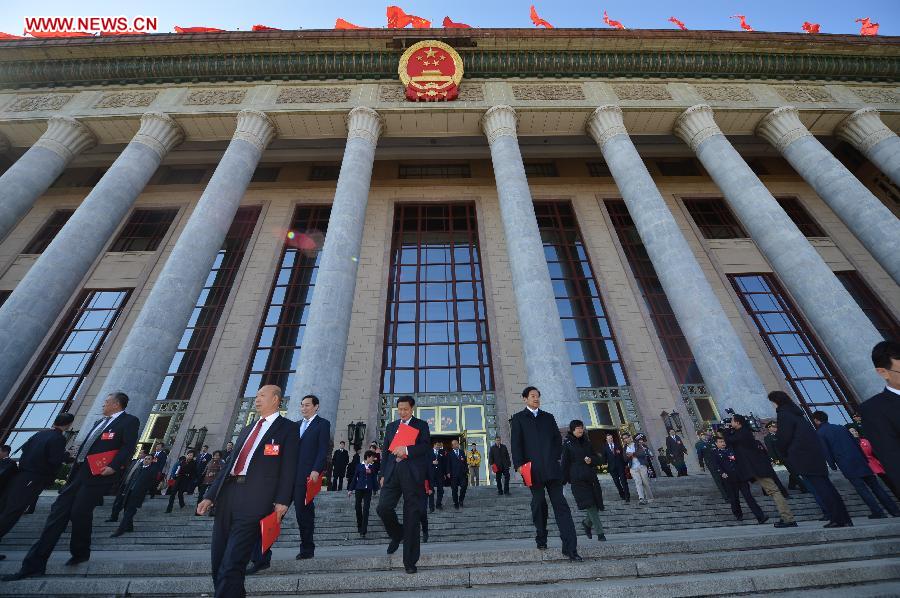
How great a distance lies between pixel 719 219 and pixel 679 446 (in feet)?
41.6

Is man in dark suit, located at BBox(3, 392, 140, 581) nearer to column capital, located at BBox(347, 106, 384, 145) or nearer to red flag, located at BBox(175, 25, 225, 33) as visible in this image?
column capital, located at BBox(347, 106, 384, 145)

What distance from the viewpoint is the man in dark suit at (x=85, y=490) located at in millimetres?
4062

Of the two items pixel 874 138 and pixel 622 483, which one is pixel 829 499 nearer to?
pixel 622 483

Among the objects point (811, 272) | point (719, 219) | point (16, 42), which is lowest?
point (811, 272)

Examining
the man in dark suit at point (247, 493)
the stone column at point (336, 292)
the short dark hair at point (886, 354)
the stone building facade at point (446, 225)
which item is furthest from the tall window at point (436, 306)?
the short dark hair at point (886, 354)

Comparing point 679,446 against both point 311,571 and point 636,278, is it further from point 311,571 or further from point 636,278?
point 311,571

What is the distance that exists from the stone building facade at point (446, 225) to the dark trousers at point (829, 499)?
243 inches

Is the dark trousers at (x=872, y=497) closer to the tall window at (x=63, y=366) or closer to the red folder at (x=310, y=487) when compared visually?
the red folder at (x=310, y=487)

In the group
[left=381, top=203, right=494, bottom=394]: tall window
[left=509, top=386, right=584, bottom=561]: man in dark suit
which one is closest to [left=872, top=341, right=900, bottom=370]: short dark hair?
[left=509, top=386, right=584, bottom=561]: man in dark suit

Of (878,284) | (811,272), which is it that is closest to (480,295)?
(811,272)

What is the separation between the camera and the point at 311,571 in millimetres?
4152

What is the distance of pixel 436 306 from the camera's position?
17.0 metres

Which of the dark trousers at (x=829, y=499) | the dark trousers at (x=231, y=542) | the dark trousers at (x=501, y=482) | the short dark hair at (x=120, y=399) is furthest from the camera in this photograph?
the dark trousers at (x=501, y=482)

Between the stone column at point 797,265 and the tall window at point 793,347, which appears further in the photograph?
the tall window at point 793,347
